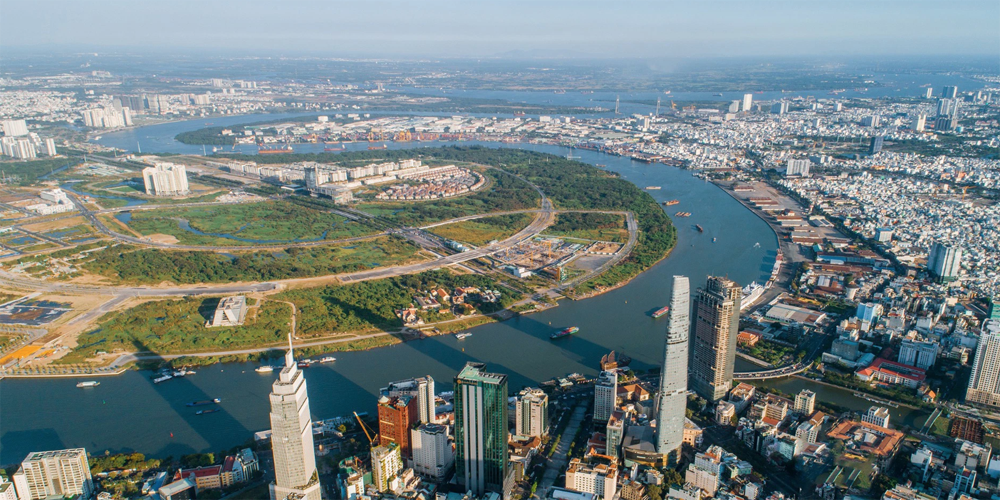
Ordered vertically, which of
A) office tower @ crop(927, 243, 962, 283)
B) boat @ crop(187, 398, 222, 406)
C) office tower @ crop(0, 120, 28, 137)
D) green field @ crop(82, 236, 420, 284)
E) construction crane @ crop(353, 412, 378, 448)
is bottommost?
boat @ crop(187, 398, 222, 406)

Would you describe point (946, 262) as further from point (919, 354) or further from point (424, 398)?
point (424, 398)

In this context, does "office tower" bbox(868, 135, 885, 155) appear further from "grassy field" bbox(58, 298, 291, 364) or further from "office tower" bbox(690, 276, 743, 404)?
"grassy field" bbox(58, 298, 291, 364)

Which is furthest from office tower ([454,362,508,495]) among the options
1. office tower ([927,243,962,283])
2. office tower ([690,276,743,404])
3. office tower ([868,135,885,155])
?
office tower ([868,135,885,155])

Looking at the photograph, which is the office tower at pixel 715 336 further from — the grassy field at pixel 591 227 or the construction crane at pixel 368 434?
the grassy field at pixel 591 227

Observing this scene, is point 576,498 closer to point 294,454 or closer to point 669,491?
point 669,491

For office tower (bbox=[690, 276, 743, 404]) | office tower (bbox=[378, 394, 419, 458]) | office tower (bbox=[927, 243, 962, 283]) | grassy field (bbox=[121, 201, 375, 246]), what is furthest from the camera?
grassy field (bbox=[121, 201, 375, 246])

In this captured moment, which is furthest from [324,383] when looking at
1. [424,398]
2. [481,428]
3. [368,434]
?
[481,428]

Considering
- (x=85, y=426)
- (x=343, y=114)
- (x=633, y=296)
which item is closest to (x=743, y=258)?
(x=633, y=296)
